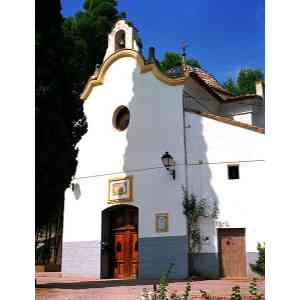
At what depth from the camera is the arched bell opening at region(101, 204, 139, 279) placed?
10133 mm

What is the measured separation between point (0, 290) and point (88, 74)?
10.6 metres

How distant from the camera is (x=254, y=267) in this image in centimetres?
848

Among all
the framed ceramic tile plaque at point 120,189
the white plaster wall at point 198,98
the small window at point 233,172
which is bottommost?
the framed ceramic tile plaque at point 120,189

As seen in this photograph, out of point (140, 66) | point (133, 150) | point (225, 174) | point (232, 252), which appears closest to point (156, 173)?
point (133, 150)

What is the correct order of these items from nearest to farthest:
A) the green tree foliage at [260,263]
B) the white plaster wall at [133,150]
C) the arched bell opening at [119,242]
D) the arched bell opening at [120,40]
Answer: the green tree foliage at [260,263], the white plaster wall at [133,150], the arched bell opening at [119,242], the arched bell opening at [120,40]

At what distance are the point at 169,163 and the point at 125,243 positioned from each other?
219 cm

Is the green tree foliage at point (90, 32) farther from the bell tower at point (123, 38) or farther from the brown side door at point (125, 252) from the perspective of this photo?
the brown side door at point (125, 252)

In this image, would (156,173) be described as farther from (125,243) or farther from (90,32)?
(90,32)

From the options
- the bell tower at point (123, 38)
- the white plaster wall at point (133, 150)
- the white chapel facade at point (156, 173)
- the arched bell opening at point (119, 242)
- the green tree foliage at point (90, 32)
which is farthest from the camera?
the green tree foliage at point (90, 32)

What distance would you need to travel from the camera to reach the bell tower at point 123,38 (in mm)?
10750

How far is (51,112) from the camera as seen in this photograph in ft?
23.0

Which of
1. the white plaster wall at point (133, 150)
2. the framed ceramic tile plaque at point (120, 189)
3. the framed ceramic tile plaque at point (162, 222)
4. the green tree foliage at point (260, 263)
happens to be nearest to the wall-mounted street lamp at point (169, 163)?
the white plaster wall at point (133, 150)

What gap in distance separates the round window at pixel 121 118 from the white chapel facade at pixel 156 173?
0.03 m

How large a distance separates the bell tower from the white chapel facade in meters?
0.02
